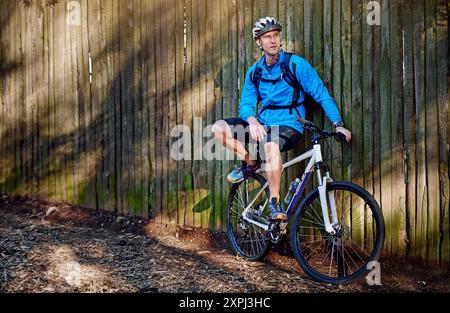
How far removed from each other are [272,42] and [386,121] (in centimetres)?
122

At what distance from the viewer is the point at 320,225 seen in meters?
5.64

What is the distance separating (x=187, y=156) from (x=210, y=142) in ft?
1.15

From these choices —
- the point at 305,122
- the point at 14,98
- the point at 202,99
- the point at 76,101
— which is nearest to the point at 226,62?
the point at 202,99

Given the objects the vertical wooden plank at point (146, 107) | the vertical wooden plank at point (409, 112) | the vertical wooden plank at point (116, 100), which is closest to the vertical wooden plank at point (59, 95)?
the vertical wooden plank at point (116, 100)

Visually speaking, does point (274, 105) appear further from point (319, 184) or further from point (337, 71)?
point (319, 184)

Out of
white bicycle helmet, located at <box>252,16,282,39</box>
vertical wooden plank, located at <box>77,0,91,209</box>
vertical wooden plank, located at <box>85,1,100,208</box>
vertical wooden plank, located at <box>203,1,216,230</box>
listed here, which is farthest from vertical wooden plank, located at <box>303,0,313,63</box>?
vertical wooden plank, located at <box>77,0,91,209</box>

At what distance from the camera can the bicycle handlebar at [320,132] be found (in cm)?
→ 512

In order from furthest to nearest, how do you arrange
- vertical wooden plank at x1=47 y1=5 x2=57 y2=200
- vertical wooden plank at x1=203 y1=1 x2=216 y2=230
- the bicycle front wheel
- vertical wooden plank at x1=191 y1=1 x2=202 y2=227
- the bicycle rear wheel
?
vertical wooden plank at x1=47 y1=5 x2=57 y2=200 < vertical wooden plank at x1=191 y1=1 x2=202 y2=227 < vertical wooden plank at x1=203 y1=1 x2=216 y2=230 < the bicycle rear wheel < the bicycle front wheel

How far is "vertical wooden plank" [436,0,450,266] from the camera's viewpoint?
4.90 m

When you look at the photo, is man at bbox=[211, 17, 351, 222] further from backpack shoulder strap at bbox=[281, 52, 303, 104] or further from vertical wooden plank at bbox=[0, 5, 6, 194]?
vertical wooden plank at bbox=[0, 5, 6, 194]

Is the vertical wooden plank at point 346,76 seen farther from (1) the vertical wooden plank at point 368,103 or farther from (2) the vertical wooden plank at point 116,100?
(2) the vertical wooden plank at point 116,100

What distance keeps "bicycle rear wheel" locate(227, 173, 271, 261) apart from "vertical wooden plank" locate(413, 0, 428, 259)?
1.44 meters

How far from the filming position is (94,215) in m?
7.59
